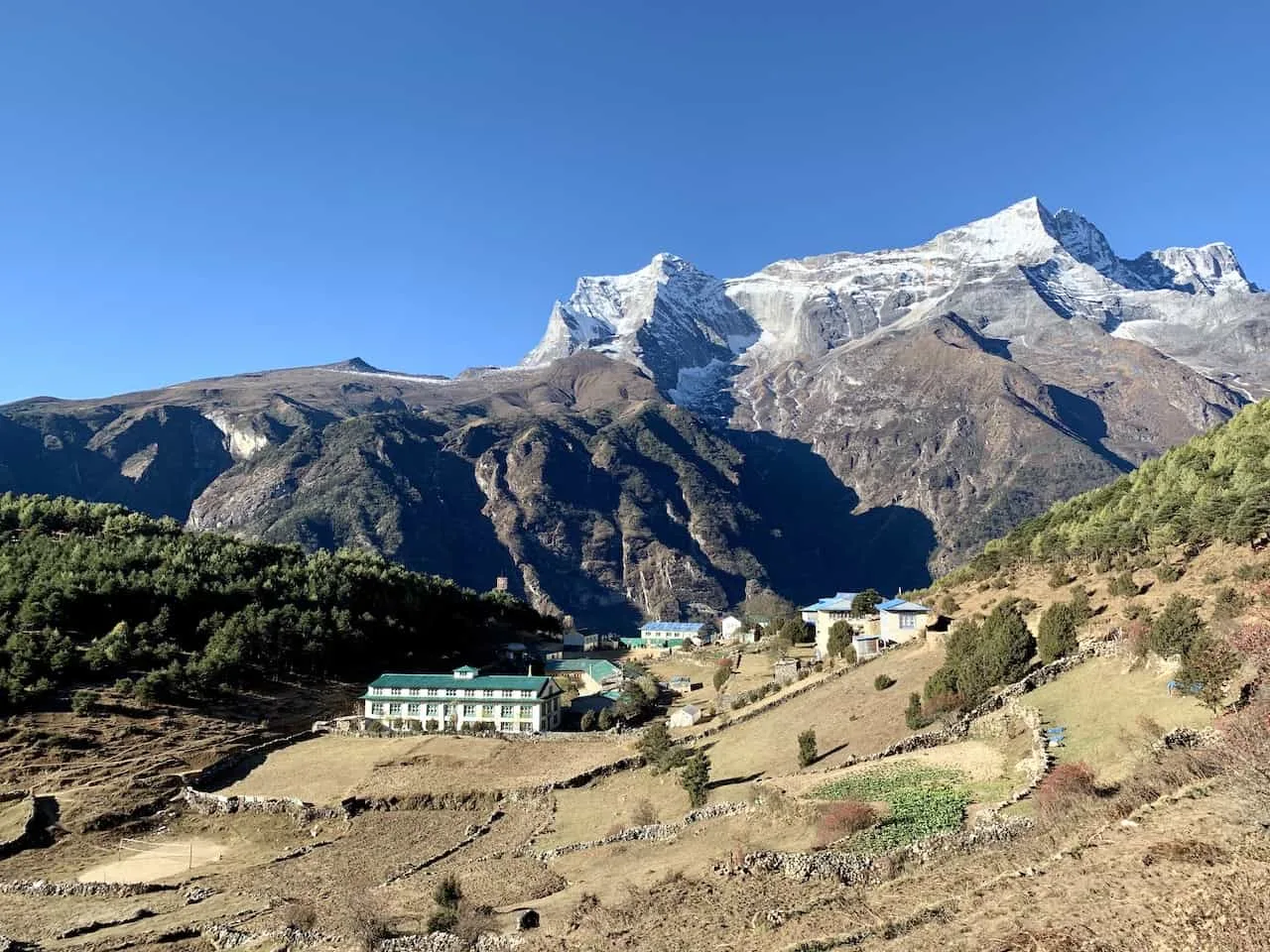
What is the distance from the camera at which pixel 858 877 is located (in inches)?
888

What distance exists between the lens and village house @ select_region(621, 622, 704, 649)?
144m

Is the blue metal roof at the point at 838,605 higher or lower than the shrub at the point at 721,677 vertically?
A: higher

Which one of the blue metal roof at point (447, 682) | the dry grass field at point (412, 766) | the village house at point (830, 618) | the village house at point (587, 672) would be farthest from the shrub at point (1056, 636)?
the village house at point (587, 672)

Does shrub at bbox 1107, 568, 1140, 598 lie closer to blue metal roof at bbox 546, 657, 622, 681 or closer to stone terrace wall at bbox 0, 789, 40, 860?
blue metal roof at bbox 546, 657, 622, 681

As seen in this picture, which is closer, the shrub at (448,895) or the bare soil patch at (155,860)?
the shrub at (448,895)

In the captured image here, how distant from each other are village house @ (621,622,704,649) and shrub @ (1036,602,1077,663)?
93.9 meters

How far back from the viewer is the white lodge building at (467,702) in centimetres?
7112

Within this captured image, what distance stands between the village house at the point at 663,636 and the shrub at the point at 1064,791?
110289 mm

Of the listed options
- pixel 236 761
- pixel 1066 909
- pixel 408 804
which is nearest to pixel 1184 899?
pixel 1066 909

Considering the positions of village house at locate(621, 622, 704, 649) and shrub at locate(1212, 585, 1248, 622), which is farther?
village house at locate(621, 622, 704, 649)

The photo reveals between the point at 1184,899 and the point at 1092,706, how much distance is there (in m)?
21.6

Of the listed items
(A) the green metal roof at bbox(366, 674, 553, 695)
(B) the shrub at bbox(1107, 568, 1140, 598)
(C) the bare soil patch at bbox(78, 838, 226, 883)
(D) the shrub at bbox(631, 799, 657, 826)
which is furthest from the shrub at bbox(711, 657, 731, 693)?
(C) the bare soil patch at bbox(78, 838, 226, 883)

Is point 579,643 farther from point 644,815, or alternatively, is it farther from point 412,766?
point 644,815

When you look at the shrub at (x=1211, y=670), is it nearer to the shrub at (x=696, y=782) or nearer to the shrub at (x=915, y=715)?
the shrub at (x=915, y=715)
